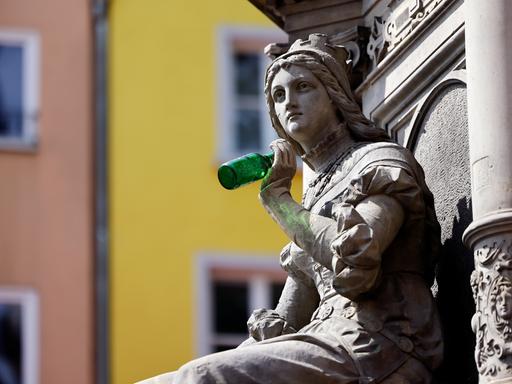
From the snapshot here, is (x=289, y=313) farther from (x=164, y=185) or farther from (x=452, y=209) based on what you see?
(x=164, y=185)

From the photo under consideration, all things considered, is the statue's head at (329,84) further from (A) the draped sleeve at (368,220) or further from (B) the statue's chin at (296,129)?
(A) the draped sleeve at (368,220)

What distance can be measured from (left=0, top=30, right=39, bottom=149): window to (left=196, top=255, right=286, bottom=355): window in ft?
6.74

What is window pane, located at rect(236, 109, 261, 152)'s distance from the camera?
87.0 ft

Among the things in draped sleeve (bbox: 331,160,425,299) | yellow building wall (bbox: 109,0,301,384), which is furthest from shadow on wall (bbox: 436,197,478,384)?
yellow building wall (bbox: 109,0,301,384)

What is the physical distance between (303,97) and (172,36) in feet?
48.6

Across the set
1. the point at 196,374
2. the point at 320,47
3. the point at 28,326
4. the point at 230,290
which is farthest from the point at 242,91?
the point at 196,374

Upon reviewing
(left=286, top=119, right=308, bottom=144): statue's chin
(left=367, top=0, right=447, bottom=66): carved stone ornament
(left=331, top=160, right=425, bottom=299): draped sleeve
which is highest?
(left=367, top=0, right=447, bottom=66): carved stone ornament

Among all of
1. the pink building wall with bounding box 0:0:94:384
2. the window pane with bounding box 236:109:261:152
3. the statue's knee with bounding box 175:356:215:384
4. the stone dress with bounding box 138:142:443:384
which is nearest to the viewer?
the statue's knee with bounding box 175:356:215:384

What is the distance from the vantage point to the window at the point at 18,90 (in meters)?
26.3

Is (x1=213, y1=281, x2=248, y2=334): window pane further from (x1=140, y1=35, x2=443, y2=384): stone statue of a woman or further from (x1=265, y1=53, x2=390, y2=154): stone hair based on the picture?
(x1=265, y1=53, x2=390, y2=154): stone hair

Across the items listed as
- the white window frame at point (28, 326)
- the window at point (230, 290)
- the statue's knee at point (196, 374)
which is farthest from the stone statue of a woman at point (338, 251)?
the window at point (230, 290)

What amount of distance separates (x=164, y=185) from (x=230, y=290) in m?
1.20

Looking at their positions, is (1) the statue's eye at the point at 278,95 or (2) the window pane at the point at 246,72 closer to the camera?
(1) the statue's eye at the point at 278,95

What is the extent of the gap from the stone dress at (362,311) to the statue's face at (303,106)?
25 cm
